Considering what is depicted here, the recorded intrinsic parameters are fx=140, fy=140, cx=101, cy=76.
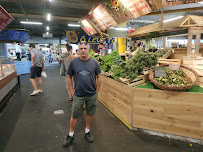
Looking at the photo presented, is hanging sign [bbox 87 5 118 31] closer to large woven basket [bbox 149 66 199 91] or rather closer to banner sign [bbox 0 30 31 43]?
large woven basket [bbox 149 66 199 91]

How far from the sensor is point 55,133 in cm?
297

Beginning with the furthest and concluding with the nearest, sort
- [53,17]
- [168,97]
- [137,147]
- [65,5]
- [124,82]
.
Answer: [53,17]
[65,5]
[124,82]
[168,97]
[137,147]

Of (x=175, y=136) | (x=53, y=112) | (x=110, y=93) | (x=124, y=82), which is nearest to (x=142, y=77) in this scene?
(x=124, y=82)

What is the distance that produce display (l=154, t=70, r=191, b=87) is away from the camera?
277 centimetres

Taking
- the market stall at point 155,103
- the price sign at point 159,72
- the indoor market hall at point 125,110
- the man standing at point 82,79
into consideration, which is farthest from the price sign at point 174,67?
the man standing at point 82,79

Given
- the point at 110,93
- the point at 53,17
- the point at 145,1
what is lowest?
the point at 110,93

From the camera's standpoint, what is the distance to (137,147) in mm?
2518

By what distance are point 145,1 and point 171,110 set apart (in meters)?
2.99

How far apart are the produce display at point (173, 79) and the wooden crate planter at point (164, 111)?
20cm

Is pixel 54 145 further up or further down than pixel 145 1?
further down

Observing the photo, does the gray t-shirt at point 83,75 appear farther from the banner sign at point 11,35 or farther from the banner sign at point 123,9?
the banner sign at point 11,35

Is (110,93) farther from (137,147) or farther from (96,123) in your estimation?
(137,147)

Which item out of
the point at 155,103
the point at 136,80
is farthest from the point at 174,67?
the point at 155,103

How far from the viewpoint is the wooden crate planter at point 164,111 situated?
2.61 metres
